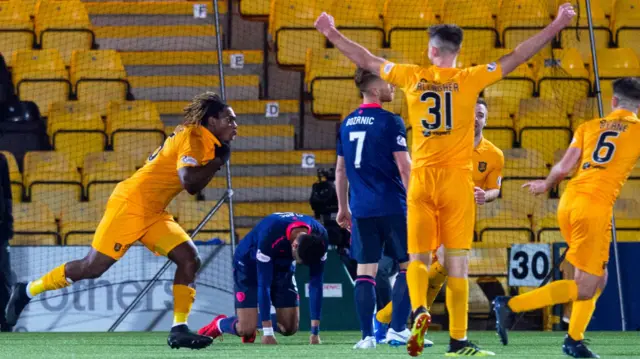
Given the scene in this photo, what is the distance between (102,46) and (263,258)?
8.64m

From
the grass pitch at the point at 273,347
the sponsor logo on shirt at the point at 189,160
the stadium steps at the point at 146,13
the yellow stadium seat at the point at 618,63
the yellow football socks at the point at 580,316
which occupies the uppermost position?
the stadium steps at the point at 146,13

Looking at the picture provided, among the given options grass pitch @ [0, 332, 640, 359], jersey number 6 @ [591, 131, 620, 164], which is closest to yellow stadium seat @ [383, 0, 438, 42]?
grass pitch @ [0, 332, 640, 359]

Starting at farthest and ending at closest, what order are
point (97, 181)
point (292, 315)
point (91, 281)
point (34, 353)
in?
point (97, 181)
point (91, 281)
point (292, 315)
point (34, 353)

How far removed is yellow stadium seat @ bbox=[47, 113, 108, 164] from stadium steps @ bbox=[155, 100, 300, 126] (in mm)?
1176

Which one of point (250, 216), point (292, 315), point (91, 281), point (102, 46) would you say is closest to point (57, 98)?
point (102, 46)

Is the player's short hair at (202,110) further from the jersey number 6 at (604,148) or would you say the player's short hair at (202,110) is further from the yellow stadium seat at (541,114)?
the yellow stadium seat at (541,114)

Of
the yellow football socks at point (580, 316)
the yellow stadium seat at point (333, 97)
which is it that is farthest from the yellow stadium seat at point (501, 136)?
the yellow football socks at point (580, 316)

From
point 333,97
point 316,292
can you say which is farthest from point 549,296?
point 333,97

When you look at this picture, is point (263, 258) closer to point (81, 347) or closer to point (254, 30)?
point (81, 347)

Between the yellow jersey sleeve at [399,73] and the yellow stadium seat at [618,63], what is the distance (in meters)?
9.00

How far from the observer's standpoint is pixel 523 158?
47.7 feet

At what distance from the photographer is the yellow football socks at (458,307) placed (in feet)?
23.7

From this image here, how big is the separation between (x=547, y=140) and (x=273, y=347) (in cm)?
699

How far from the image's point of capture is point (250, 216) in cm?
1505
